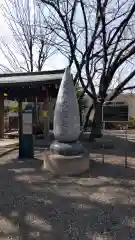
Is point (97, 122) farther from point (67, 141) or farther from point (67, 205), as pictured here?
point (67, 205)


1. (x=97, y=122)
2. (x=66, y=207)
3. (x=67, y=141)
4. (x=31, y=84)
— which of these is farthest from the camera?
(x=97, y=122)

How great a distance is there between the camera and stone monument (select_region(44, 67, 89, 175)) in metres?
6.64

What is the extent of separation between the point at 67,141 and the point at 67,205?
2592 mm

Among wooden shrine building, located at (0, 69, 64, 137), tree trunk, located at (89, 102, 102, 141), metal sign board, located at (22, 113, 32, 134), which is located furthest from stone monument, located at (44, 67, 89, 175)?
tree trunk, located at (89, 102, 102, 141)

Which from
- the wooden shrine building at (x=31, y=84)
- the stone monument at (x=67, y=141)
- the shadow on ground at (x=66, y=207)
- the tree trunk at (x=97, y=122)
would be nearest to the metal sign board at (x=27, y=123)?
the stone monument at (x=67, y=141)

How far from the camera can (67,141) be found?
701 centimetres

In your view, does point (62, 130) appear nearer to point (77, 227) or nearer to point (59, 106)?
point (59, 106)

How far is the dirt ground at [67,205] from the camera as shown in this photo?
3578mm

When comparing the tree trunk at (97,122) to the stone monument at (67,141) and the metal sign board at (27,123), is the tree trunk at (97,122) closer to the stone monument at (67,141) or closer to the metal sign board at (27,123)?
the metal sign board at (27,123)

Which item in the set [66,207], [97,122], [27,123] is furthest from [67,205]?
→ [97,122]

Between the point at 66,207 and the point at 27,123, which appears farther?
the point at 27,123

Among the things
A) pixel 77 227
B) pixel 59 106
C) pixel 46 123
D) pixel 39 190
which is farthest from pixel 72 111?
pixel 46 123

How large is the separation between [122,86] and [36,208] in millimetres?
10025

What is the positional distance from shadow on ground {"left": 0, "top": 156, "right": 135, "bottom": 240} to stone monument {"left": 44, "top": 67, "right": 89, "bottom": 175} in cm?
36
